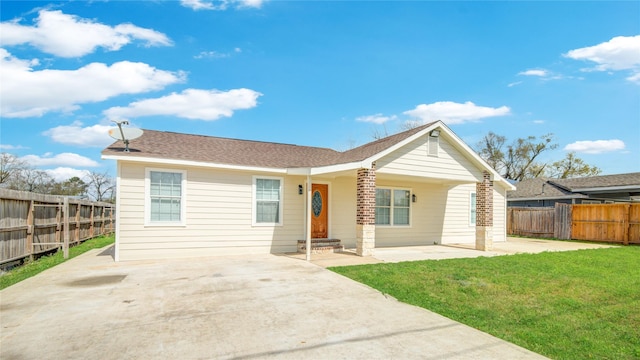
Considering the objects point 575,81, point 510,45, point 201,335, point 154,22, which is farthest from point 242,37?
point 575,81

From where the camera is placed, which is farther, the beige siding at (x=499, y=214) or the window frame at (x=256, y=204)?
the beige siding at (x=499, y=214)

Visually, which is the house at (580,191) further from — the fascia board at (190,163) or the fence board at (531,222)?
the fascia board at (190,163)

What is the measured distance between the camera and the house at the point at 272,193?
31.6 feet

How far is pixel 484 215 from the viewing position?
12.6m

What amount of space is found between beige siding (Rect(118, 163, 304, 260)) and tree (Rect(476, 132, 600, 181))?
39.6 metres

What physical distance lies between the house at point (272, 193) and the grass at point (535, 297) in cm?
284

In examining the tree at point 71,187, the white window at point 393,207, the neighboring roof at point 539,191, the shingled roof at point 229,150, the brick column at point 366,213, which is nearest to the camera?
the shingled roof at point 229,150

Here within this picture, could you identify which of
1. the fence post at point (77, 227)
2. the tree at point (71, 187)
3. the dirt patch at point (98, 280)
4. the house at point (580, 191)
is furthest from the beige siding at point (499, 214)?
the tree at point (71, 187)

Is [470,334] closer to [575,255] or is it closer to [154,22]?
[575,255]

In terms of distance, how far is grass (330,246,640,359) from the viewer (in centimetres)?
431

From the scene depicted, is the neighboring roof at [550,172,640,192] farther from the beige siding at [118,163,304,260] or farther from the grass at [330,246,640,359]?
the beige siding at [118,163,304,260]

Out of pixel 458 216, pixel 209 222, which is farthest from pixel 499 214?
pixel 209 222

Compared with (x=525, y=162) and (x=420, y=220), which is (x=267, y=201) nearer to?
(x=420, y=220)

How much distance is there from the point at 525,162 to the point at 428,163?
39.0 m
